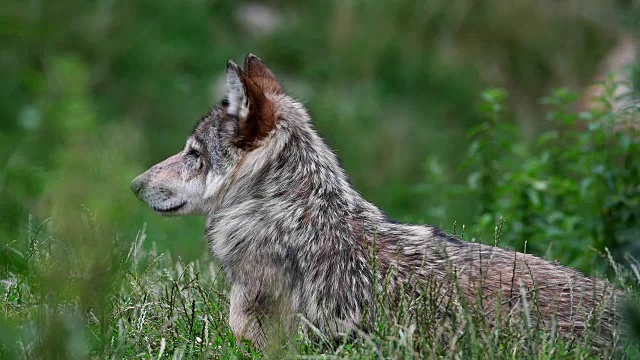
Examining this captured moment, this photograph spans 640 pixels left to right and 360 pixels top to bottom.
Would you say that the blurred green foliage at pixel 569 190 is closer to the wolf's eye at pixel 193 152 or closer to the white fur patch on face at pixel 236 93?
the wolf's eye at pixel 193 152

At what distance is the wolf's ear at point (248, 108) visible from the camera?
15.9 ft

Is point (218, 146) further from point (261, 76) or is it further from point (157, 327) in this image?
point (157, 327)

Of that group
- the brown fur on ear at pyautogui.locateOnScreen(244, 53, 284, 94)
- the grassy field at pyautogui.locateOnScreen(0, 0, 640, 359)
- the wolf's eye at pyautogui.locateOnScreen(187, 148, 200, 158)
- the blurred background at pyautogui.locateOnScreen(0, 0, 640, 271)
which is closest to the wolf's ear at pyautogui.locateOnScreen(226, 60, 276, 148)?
the brown fur on ear at pyautogui.locateOnScreen(244, 53, 284, 94)

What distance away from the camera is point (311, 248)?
14.8 ft

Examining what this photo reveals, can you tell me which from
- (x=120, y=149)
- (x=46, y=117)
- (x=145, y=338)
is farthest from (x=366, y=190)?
(x=120, y=149)

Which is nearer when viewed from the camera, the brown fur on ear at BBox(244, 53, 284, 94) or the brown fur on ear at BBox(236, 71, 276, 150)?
the brown fur on ear at BBox(236, 71, 276, 150)

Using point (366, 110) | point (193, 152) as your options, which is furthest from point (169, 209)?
point (366, 110)

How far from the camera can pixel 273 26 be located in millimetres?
13750

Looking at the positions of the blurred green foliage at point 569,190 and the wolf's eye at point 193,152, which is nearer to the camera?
the wolf's eye at point 193,152

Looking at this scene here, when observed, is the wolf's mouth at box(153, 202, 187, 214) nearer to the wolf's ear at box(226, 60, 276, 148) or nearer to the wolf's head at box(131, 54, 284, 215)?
the wolf's head at box(131, 54, 284, 215)

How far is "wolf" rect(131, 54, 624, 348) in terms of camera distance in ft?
14.1

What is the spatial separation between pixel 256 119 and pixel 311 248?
74cm

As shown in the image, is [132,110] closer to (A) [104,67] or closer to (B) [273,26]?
(A) [104,67]

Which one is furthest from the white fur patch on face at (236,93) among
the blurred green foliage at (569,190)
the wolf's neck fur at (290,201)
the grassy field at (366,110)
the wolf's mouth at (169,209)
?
the blurred green foliage at (569,190)
